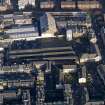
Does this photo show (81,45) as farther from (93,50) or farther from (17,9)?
(17,9)

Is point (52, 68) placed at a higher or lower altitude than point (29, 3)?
lower

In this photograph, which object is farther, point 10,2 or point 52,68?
point 10,2

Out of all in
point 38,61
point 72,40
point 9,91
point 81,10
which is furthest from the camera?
point 81,10

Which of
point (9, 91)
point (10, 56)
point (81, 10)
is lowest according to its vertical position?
point (9, 91)

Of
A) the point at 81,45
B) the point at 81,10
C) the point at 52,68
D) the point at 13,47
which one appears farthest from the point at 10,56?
the point at 81,10

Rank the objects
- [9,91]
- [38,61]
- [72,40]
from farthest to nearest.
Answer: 1. [72,40]
2. [38,61]
3. [9,91]

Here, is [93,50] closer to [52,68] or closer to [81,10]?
[52,68]

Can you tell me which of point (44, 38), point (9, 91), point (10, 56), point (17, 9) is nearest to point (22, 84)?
point (9, 91)
